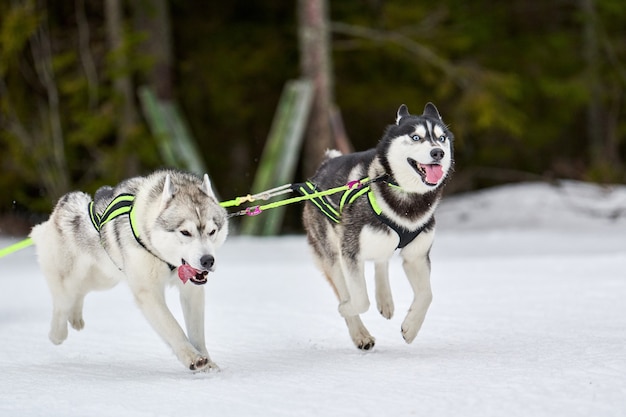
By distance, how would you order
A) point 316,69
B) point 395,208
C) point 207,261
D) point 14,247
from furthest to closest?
point 316,69 → point 14,247 → point 395,208 → point 207,261

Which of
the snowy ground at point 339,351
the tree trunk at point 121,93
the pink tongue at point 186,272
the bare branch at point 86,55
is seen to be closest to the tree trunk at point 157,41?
the tree trunk at point 121,93

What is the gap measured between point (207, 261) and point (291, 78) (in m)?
13.6

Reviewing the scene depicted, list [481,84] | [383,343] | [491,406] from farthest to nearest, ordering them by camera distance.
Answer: [481,84] < [383,343] < [491,406]

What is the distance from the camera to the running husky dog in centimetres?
524

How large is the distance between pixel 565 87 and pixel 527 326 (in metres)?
13.5

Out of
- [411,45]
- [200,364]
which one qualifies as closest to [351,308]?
[200,364]

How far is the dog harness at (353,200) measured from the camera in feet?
17.8

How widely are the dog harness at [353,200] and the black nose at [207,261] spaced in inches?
40.3

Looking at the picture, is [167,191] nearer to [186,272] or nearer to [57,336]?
[186,272]

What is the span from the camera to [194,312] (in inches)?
212

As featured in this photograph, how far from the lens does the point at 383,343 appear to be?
5.98 metres

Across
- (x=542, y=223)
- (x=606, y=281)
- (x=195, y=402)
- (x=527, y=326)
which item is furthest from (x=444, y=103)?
(x=195, y=402)

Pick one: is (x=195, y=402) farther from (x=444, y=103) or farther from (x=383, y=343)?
(x=444, y=103)

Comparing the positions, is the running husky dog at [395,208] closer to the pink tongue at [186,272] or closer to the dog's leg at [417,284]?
the dog's leg at [417,284]
